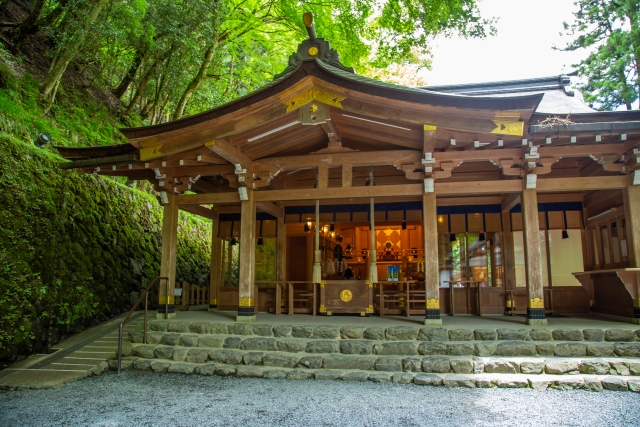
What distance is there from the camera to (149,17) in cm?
1202

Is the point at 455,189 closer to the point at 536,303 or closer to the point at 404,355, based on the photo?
the point at 536,303

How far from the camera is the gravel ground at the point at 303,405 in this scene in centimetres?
428

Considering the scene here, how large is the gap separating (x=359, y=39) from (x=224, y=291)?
9.33 metres

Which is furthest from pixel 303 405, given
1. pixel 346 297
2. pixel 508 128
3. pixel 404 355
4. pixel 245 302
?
pixel 508 128

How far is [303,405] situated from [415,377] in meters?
1.66

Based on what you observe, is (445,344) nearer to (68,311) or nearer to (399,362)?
(399,362)

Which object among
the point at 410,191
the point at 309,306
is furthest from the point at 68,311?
the point at 410,191

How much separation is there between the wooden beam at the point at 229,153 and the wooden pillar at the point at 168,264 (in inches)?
67.8

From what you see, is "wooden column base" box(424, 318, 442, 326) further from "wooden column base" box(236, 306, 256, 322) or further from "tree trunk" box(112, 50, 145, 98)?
"tree trunk" box(112, 50, 145, 98)

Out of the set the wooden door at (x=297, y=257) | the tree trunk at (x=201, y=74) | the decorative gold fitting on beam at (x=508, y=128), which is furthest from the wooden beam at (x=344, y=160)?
the tree trunk at (x=201, y=74)

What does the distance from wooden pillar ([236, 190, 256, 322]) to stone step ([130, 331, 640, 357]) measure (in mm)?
732

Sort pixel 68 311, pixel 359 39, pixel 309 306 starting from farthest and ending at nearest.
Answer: pixel 359 39
pixel 309 306
pixel 68 311

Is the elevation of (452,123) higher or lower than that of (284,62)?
lower

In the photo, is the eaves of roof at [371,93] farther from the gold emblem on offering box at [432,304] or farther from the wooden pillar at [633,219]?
the gold emblem on offering box at [432,304]
